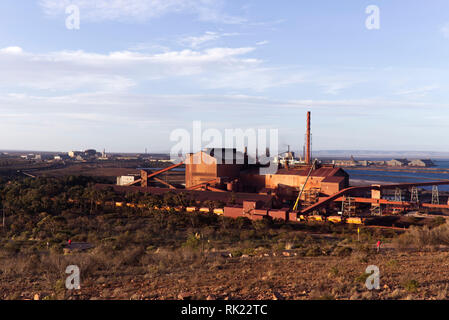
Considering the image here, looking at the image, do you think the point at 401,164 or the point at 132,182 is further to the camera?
the point at 401,164

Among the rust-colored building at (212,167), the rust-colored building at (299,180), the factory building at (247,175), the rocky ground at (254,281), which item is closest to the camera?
the rocky ground at (254,281)

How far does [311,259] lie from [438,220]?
1936cm

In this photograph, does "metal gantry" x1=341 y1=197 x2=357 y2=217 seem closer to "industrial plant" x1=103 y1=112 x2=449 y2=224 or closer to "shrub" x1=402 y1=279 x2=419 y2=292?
"industrial plant" x1=103 y1=112 x2=449 y2=224

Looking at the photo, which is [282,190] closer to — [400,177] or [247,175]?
[247,175]

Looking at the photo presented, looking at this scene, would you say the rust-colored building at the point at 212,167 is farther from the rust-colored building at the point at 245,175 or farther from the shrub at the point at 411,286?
the shrub at the point at 411,286

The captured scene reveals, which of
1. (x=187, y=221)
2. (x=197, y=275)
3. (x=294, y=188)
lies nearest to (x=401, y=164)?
(x=294, y=188)

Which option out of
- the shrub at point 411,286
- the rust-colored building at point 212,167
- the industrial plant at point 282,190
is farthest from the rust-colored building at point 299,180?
the shrub at point 411,286

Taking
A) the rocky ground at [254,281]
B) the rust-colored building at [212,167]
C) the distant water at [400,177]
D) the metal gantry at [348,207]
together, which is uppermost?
the rust-colored building at [212,167]

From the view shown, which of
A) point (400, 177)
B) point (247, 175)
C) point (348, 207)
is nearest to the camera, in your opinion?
point (348, 207)

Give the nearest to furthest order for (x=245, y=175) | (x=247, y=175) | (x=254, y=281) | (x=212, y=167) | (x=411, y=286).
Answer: (x=411, y=286), (x=254, y=281), (x=212, y=167), (x=247, y=175), (x=245, y=175)

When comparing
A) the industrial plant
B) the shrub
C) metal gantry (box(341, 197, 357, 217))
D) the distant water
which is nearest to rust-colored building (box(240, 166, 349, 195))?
the industrial plant

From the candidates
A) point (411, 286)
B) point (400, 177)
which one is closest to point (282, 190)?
point (411, 286)

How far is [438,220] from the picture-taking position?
1046 inches
